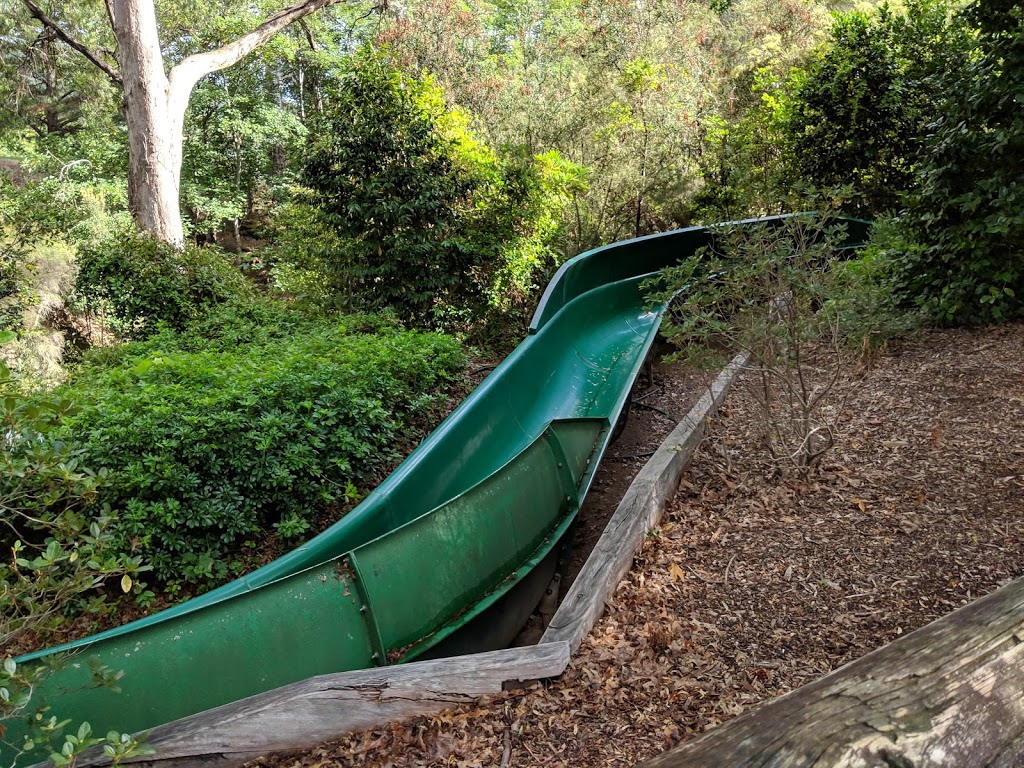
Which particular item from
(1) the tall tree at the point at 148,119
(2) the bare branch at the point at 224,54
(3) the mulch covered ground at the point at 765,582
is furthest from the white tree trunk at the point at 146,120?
(3) the mulch covered ground at the point at 765,582

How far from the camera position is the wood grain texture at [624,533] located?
112 inches

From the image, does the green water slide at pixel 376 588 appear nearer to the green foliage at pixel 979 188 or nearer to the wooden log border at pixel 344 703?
the wooden log border at pixel 344 703

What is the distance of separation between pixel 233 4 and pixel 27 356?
15919mm

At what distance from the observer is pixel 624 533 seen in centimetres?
338

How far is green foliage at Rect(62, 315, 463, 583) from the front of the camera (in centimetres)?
420

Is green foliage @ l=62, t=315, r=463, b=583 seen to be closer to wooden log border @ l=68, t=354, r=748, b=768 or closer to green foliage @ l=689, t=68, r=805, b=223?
wooden log border @ l=68, t=354, r=748, b=768

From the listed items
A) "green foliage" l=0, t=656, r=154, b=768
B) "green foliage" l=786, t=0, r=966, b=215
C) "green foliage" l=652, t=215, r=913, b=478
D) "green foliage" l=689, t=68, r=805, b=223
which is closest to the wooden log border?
"green foliage" l=0, t=656, r=154, b=768

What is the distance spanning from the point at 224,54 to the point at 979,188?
445 inches

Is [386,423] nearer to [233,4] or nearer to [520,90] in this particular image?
[520,90]

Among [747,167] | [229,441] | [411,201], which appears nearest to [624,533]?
[229,441]

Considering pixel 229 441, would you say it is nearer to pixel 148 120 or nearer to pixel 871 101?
pixel 148 120

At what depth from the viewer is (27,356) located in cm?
826

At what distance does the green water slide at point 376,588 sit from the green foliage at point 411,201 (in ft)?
10.2

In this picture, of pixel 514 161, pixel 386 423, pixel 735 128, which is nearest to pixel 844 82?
pixel 735 128
